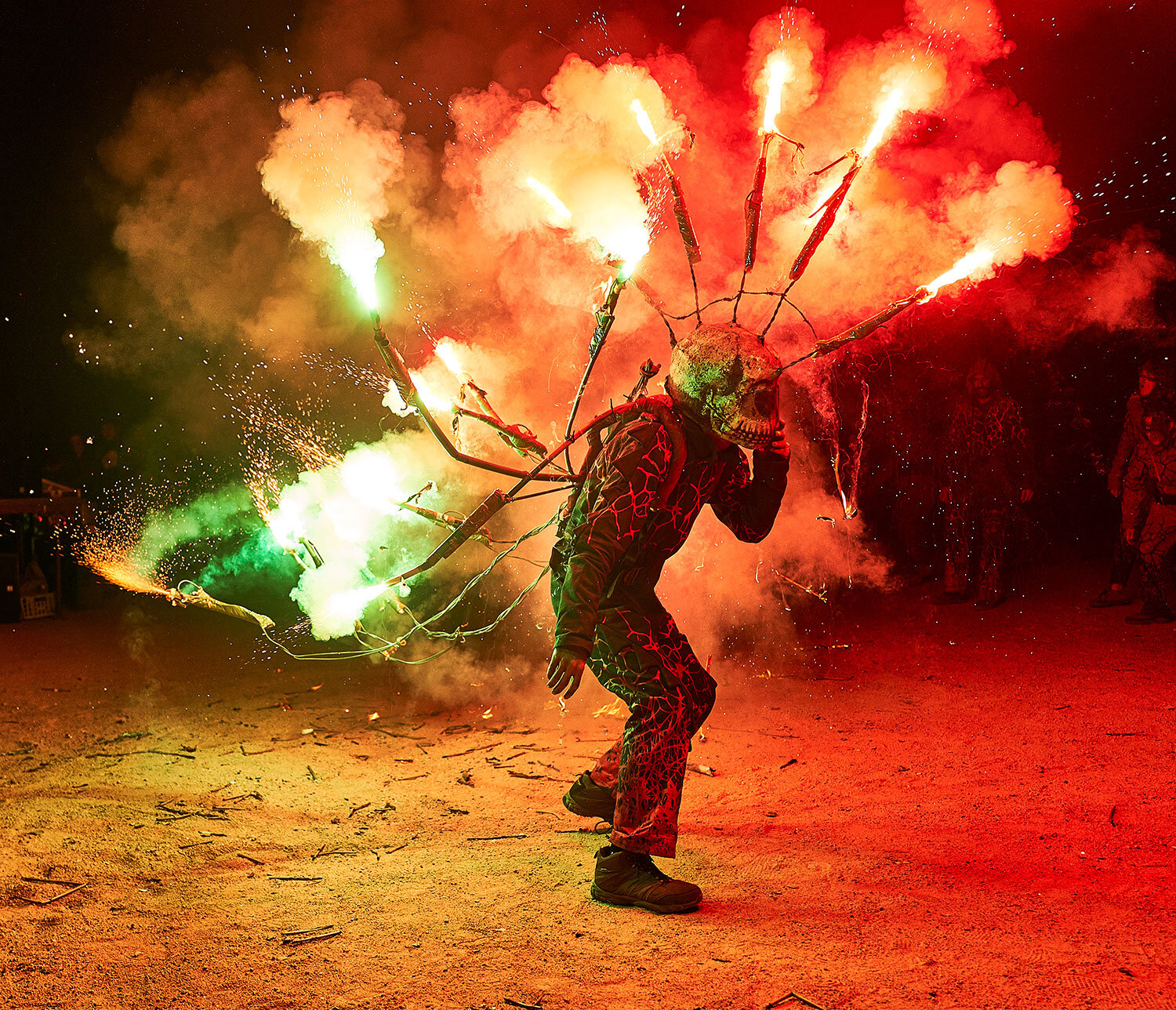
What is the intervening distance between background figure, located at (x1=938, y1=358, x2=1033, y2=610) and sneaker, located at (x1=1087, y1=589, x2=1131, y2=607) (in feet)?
2.82

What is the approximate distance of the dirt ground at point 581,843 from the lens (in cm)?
260

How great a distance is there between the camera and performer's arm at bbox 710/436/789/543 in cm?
359

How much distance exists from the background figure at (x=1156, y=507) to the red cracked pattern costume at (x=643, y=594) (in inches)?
208

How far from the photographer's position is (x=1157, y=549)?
23.4ft

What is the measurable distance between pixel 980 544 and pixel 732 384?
645 centimetres

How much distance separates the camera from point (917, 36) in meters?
5.96

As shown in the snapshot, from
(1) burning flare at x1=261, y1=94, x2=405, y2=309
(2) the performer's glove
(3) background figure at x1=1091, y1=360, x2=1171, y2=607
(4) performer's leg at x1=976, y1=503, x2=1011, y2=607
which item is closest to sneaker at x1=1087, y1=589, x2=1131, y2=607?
(3) background figure at x1=1091, y1=360, x2=1171, y2=607

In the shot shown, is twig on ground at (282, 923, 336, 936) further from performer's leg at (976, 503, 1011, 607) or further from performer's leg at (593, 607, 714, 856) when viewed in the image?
performer's leg at (976, 503, 1011, 607)

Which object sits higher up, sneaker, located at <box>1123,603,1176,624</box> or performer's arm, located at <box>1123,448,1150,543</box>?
performer's arm, located at <box>1123,448,1150,543</box>

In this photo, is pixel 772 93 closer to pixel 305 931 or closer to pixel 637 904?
pixel 637 904

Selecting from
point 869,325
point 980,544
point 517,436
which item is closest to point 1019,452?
point 980,544

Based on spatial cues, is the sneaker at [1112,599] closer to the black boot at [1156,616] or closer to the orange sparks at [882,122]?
the black boot at [1156,616]

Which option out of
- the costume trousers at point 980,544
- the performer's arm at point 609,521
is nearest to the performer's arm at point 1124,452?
the costume trousers at point 980,544

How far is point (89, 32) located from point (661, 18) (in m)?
7.20
